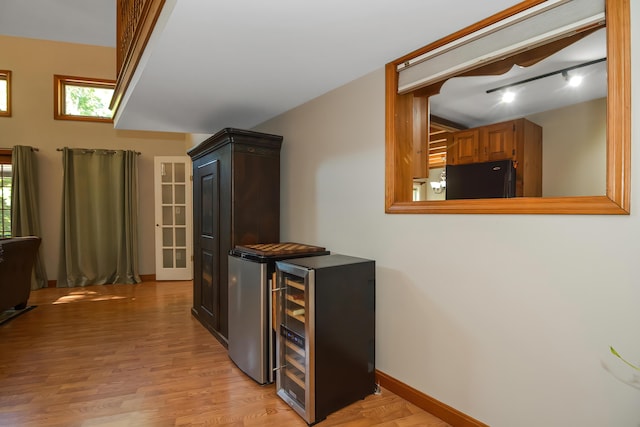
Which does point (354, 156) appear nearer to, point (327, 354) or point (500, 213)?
point (500, 213)

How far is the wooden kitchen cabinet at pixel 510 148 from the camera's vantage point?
294 cm

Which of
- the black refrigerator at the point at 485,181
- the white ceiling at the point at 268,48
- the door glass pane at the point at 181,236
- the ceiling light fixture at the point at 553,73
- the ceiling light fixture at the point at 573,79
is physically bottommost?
the door glass pane at the point at 181,236

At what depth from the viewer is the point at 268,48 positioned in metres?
1.95

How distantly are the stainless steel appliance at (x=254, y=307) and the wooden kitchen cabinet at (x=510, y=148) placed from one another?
1872mm

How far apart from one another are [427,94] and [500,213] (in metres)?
1.00

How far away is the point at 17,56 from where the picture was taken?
5.19 metres

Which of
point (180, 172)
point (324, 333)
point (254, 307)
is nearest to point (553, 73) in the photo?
point (324, 333)

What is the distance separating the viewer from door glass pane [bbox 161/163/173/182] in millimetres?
5711

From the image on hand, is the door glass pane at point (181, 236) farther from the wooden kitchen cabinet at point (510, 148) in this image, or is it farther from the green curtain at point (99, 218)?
the wooden kitchen cabinet at point (510, 148)

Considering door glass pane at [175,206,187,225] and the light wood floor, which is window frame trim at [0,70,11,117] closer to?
door glass pane at [175,206,187,225]

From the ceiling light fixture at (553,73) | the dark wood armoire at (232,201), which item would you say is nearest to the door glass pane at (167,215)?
the dark wood armoire at (232,201)

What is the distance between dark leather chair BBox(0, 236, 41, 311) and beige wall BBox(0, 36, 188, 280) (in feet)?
5.01

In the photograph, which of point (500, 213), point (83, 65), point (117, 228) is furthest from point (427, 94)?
point (83, 65)

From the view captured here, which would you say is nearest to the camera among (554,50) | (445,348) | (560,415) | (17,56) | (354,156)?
(560,415)
